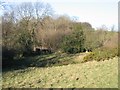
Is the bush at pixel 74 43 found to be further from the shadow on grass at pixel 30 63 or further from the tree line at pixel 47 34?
the shadow on grass at pixel 30 63

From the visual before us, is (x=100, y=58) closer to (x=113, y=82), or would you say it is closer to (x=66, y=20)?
(x=113, y=82)

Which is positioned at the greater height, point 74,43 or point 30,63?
point 74,43

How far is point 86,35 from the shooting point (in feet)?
91.5

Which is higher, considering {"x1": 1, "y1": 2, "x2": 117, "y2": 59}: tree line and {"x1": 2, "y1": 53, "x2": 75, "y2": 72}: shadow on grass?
{"x1": 1, "y1": 2, "x2": 117, "y2": 59}: tree line

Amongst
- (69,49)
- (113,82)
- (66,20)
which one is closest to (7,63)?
(69,49)

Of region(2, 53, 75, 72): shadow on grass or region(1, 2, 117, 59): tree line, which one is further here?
region(1, 2, 117, 59): tree line

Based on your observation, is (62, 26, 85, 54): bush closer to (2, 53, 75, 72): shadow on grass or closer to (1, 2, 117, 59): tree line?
(1, 2, 117, 59): tree line

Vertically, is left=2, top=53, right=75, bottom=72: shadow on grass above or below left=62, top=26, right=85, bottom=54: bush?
below

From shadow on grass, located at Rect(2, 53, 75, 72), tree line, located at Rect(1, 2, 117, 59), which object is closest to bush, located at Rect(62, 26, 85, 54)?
tree line, located at Rect(1, 2, 117, 59)

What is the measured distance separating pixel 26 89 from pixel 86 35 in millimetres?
19204

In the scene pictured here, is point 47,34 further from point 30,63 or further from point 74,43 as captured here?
point 30,63

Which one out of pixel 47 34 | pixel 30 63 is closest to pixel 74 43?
pixel 47 34

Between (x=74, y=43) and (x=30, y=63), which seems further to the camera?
(x=74, y=43)


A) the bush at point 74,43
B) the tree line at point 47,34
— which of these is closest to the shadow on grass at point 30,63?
the tree line at point 47,34
